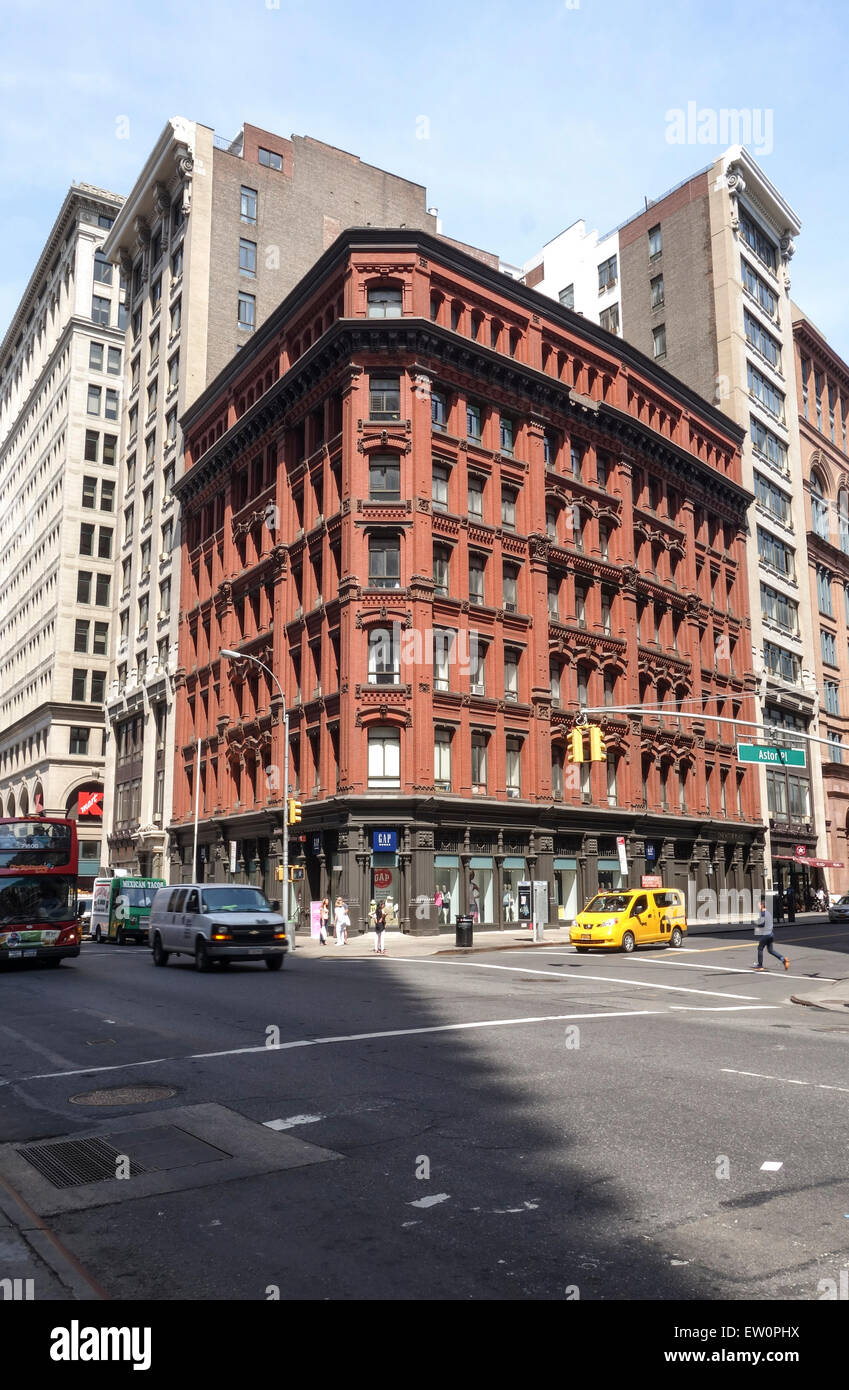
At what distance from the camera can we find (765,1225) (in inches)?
238

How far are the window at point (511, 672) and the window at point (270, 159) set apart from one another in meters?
41.5

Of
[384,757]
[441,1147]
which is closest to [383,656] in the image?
[384,757]

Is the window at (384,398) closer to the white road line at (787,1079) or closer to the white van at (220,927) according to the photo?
the white van at (220,927)

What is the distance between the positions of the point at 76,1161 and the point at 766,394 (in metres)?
73.2

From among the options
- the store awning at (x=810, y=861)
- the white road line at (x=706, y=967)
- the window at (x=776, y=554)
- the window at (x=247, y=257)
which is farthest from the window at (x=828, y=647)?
the white road line at (x=706, y=967)

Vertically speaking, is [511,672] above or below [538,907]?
above

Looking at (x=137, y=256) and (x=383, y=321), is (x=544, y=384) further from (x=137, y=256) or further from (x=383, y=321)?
(x=137, y=256)

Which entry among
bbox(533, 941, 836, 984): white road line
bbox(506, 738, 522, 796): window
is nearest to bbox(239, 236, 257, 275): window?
bbox(506, 738, 522, 796): window

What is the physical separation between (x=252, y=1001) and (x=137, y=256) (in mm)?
74360

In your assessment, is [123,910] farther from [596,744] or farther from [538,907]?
[596,744]

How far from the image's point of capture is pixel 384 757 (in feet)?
134

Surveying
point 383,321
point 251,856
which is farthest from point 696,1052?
point 251,856

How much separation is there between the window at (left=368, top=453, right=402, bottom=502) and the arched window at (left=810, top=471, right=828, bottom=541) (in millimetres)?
43078

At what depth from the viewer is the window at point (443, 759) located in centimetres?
4194
